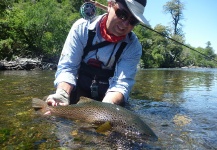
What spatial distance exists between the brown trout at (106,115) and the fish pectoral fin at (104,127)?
0.13 ft

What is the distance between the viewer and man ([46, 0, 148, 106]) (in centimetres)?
334

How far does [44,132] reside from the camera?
279 cm

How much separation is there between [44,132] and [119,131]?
2.76 ft

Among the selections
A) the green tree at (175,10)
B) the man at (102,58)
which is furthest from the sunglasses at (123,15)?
the green tree at (175,10)

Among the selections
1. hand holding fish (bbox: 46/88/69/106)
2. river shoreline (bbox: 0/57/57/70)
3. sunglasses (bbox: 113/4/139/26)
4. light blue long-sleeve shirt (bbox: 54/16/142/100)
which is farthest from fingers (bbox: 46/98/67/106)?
river shoreline (bbox: 0/57/57/70)

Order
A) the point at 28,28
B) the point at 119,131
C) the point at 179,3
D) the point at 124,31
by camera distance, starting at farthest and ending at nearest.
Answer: the point at 179,3 → the point at 28,28 → the point at 124,31 → the point at 119,131

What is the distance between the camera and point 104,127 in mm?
2594

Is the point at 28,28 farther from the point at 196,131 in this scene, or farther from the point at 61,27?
the point at 196,131

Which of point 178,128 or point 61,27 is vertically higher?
point 61,27

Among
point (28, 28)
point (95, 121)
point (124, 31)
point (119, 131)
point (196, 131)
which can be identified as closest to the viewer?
point (119, 131)

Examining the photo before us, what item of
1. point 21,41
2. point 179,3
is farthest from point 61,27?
point 179,3

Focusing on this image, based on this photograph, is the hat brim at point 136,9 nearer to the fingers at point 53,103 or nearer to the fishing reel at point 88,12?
the fishing reel at point 88,12

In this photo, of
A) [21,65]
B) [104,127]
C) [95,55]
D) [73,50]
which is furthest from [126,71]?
[21,65]

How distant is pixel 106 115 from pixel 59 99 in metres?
0.82
